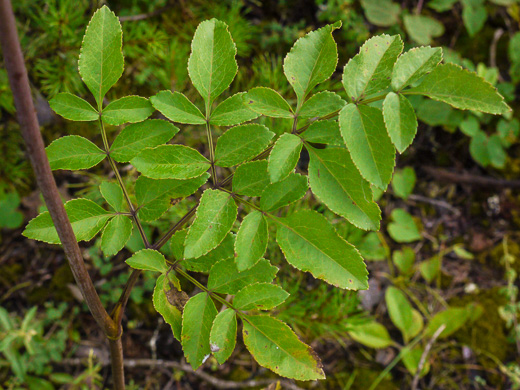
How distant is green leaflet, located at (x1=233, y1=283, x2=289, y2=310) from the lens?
0.91 m

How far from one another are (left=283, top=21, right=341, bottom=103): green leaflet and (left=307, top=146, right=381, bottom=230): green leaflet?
5.8 inches

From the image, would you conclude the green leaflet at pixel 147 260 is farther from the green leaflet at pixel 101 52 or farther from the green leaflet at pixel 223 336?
the green leaflet at pixel 101 52

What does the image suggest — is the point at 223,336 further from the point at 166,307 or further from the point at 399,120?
the point at 399,120

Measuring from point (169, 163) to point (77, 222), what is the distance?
0.26 metres

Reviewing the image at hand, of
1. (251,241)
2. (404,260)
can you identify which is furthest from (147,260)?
(404,260)

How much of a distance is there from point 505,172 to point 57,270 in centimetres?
289

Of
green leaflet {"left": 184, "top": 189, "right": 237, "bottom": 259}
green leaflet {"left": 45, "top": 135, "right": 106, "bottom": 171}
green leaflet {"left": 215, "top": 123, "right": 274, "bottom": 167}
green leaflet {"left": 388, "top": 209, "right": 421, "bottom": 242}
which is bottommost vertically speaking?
green leaflet {"left": 388, "top": 209, "right": 421, "bottom": 242}

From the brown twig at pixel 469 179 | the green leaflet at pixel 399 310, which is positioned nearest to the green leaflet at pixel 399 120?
the green leaflet at pixel 399 310

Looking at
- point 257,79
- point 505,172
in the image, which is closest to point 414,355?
point 505,172

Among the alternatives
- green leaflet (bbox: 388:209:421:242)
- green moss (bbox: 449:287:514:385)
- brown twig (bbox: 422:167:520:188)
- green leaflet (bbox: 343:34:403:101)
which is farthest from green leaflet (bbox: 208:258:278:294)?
brown twig (bbox: 422:167:520:188)

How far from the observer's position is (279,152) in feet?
2.61

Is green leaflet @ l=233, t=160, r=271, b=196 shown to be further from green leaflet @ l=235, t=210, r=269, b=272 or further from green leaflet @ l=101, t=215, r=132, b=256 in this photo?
green leaflet @ l=101, t=215, r=132, b=256

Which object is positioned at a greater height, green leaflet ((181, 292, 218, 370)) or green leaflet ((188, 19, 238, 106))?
green leaflet ((188, 19, 238, 106))

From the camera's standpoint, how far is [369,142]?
0.78 meters
